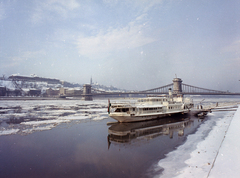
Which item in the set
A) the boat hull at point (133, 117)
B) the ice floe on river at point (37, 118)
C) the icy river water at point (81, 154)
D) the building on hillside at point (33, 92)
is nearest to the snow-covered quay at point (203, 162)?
the icy river water at point (81, 154)

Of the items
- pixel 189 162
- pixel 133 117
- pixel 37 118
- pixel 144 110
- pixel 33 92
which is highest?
pixel 33 92

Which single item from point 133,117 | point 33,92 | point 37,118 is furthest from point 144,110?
point 33,92

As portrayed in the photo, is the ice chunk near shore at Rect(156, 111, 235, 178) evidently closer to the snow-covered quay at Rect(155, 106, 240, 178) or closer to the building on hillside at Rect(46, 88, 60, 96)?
the snow-covered quay at Rect(155, 106, 240, 178)

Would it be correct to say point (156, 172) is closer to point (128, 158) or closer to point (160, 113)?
point (128, 158)

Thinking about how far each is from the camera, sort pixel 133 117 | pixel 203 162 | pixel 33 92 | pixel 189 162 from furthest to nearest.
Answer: pixel 33 92 → pixel 133 117 → pixel 189 162 → pixel 203 162

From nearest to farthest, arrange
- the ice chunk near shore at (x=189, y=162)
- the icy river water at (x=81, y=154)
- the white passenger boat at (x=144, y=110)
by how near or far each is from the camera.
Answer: the ice chunk near shore at (x=189, y=162) < the icy river water at (x=81, y=154) < the white passenger boat at (x=144, y=110)

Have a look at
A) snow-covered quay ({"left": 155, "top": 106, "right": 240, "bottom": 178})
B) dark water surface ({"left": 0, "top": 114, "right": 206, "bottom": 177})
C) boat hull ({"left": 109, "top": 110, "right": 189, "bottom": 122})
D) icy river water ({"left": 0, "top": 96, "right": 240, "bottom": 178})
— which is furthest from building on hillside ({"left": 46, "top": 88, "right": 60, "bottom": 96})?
snow-covered quay ({"left": 155, "top": 106, "right": 240, "bottom": 178})

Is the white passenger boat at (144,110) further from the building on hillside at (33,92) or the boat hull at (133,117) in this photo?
the building on hillside at (33,92)

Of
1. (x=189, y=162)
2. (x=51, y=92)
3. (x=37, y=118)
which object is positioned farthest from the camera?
(x=51, y=92)

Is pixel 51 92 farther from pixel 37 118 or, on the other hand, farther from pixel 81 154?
pixel 81 154
